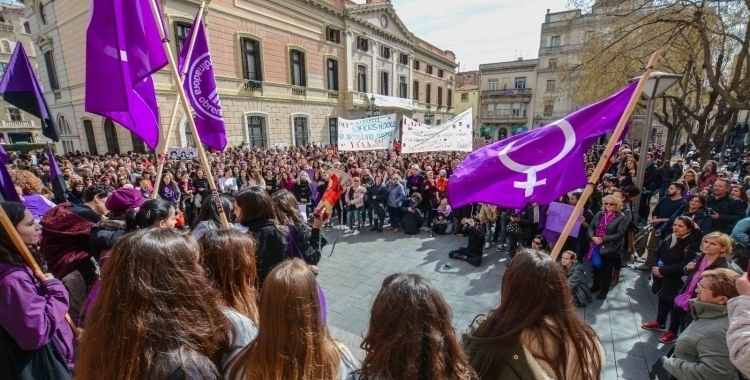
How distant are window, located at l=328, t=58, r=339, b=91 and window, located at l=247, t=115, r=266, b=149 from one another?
638 cm

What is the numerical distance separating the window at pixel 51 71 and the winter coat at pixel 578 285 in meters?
23.4

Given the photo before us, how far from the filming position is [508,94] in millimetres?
42688

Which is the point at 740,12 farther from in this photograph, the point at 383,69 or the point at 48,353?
the point at 383,69

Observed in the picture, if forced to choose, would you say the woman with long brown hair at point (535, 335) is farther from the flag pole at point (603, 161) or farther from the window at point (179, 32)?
the window at point (179, 32)

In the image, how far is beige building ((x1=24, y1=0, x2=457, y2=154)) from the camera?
15484mm

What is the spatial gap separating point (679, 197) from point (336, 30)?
2207 centimetres

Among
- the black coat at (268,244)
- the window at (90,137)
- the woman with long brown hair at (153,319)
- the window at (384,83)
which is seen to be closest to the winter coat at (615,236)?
the black coat at (268,244)

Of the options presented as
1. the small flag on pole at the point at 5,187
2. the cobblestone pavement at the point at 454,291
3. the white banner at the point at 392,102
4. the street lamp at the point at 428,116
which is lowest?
the cobblestone pavement at the point at 454,291

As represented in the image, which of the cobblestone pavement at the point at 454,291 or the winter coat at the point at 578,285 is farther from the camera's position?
the winter coat at the point at 578,285

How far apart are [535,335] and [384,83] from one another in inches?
1131

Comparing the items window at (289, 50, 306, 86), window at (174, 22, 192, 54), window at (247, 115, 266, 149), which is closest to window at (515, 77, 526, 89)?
window at (289, 50, 306, 86)

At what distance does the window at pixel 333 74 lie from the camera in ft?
76.2

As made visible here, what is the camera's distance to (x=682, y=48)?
10.3 m

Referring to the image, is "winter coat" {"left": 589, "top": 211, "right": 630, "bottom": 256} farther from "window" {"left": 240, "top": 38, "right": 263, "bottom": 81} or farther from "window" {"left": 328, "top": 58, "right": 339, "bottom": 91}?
"window" {"left": 328, "top": 58, "right": 339, "bottom": 91}
